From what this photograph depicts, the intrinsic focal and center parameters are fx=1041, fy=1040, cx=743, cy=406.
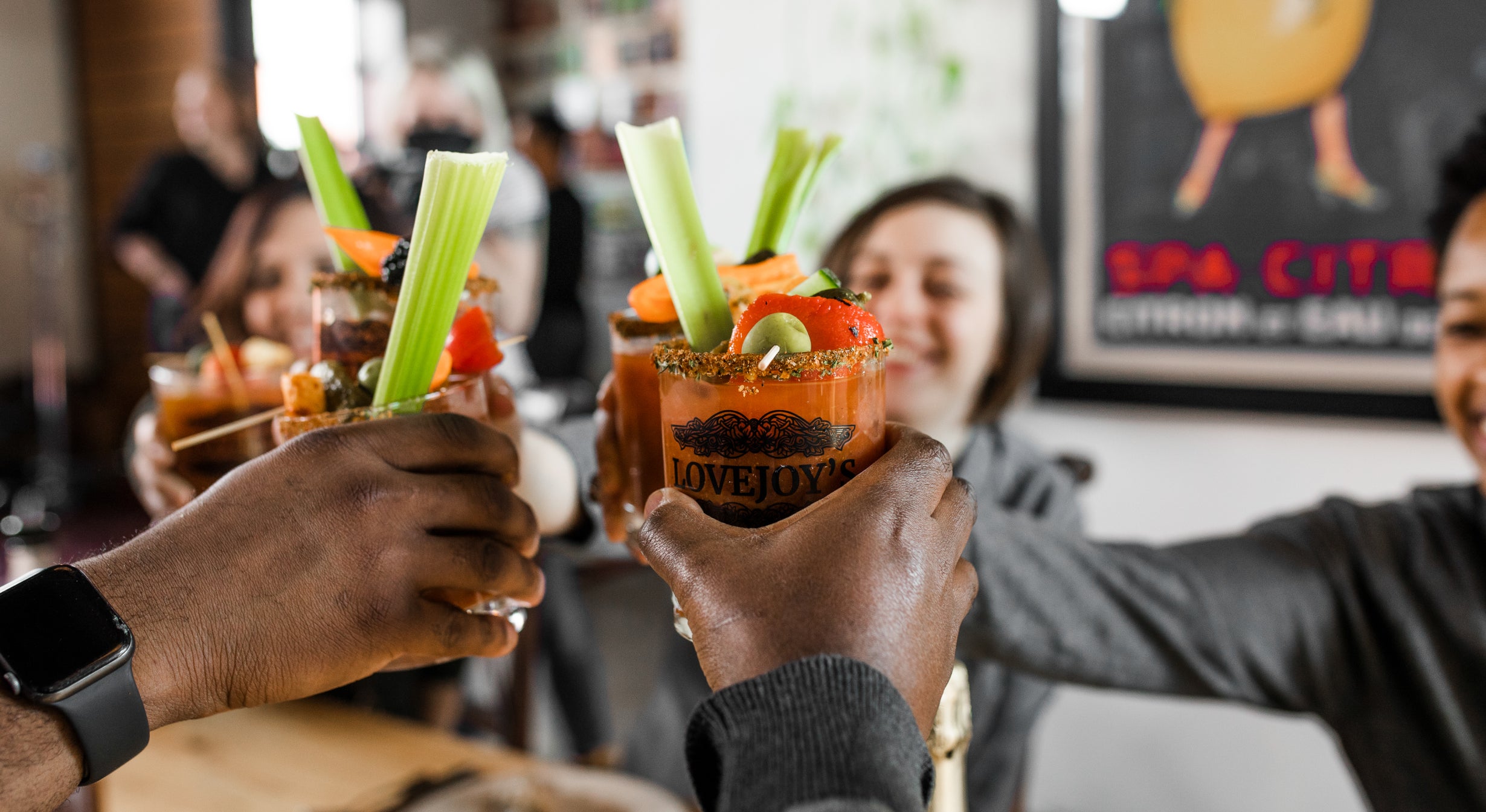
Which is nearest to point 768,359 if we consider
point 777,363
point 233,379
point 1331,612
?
point 777,363

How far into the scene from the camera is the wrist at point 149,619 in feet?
2.10

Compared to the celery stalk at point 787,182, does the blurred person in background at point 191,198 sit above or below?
above

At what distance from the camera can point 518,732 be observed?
2.26m

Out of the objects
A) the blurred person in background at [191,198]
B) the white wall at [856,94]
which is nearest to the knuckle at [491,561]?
the white wall at [856,94]

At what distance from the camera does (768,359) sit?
2.09 feet

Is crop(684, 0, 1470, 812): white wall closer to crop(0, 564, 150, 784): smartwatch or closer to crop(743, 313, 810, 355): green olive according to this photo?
crop(743, 313, 810, 355): green olive

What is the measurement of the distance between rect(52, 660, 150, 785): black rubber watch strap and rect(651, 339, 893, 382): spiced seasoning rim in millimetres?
383

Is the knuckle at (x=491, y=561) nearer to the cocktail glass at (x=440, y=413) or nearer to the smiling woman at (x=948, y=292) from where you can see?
the cocktail glass at (x=440, y=413)

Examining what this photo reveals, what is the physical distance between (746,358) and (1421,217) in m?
2.10

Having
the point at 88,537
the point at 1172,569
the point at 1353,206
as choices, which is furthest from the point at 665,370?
the point at 88,537

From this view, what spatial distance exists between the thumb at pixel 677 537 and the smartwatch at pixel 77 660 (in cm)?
32

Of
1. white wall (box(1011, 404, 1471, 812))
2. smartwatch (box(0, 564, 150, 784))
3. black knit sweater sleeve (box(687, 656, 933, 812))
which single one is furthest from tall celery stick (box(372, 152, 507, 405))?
white wall (box(1011, 404, 1471, 812))

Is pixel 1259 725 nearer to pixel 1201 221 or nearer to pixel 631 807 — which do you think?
pixel 1201 221

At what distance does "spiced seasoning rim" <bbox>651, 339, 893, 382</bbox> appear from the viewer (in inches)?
25.5
